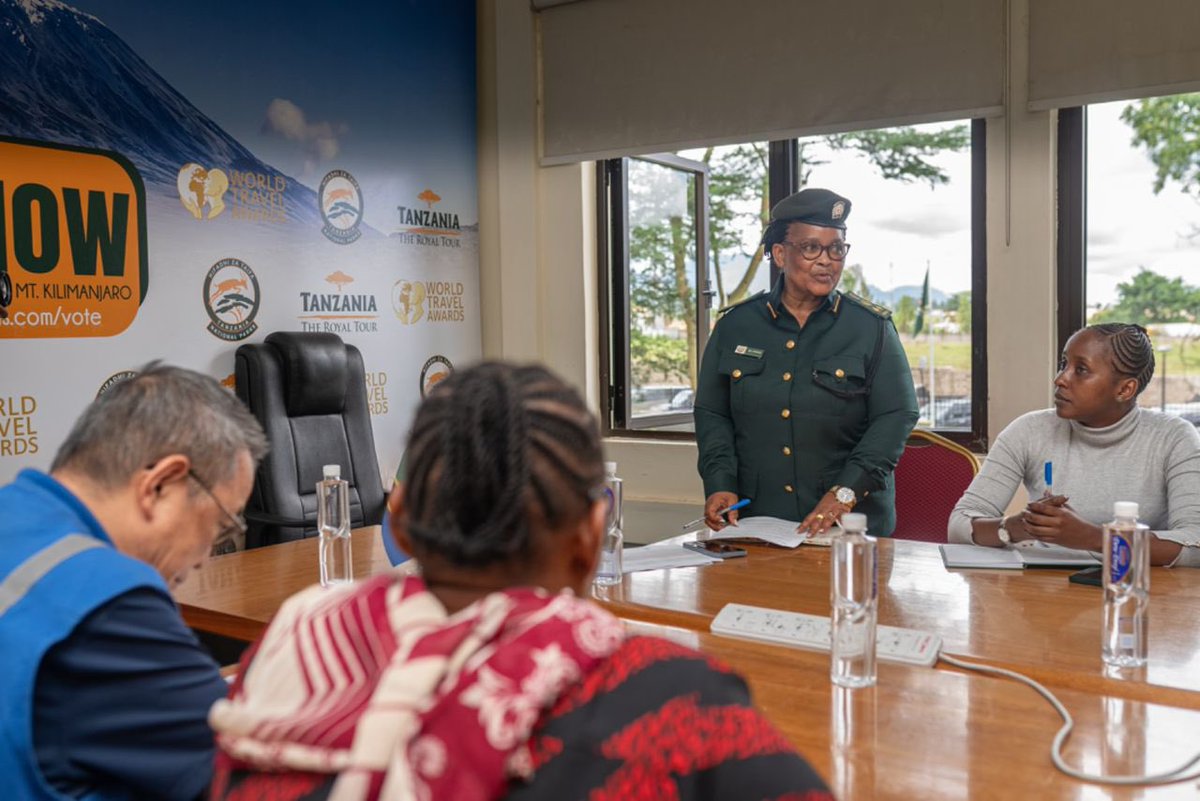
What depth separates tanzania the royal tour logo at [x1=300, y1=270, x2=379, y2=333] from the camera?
A: 4.21m

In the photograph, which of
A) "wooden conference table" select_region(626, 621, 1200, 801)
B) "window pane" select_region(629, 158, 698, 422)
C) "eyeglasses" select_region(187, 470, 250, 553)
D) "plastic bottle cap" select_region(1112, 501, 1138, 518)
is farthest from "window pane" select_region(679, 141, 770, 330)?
"eyeglasses" select_region(187, 470, 250, 553)

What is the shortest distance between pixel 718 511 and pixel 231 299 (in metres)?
2.14

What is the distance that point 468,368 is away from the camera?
0.79 metres

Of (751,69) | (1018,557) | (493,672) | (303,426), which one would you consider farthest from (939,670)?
(751,69)

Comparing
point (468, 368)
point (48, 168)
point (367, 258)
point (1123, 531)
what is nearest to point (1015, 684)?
point (1123, 531)

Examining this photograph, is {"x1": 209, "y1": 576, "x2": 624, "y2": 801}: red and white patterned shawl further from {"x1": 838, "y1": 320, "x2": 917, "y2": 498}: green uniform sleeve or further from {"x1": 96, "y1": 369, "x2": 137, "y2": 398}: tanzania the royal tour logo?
{"x1": 96, "y1": 369, "x2": 137, "y2": 398}: tanzania the royal tour logo

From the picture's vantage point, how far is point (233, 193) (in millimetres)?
3896

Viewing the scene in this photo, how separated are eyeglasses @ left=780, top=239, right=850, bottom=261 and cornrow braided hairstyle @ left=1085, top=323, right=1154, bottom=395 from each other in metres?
0.71

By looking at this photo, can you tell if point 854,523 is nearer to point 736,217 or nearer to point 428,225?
point 736,217

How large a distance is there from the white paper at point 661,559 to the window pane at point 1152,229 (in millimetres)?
2226

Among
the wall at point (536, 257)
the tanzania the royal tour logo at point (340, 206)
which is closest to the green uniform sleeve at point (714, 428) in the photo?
the wall at point (536, 257)

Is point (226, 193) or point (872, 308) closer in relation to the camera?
point (872, 308)

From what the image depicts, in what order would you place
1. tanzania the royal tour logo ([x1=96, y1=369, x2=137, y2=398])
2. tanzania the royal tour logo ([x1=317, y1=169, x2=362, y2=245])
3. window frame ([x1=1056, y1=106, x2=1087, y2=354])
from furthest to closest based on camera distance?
1. tanzania the royal tour logo ([x1=317, y1=169, x2=362, y2=245])
2. window frame ([x1=1056, y1=106, x2=1087, y2=354])
3. tanzania the royal tour logo ([x1=96, y1=369, x2=137, y2=398])

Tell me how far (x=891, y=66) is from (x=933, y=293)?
2.93 ft
